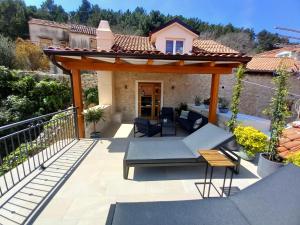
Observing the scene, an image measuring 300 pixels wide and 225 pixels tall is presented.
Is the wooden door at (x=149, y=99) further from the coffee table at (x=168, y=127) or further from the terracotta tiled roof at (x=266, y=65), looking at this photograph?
the terracotta tiled roof at (x=266, y=65)

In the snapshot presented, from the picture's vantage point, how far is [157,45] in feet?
31.3

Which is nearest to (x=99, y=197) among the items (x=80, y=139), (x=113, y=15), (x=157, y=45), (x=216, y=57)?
(x=80, y=139)

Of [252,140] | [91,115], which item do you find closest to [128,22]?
[91,115]

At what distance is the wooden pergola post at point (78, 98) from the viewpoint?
5462 mm

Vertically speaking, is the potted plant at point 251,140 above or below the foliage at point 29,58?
below

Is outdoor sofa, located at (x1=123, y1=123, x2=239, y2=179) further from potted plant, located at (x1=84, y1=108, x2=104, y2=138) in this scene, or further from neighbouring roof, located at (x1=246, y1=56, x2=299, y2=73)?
neighbouring roof, located at (x1=246, y1=56, x2=299, y2=73)

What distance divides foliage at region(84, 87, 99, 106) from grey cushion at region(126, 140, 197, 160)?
30.7 feet

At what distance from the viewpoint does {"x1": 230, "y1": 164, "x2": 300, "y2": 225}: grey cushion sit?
6.03ft

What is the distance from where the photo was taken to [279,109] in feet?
11.5

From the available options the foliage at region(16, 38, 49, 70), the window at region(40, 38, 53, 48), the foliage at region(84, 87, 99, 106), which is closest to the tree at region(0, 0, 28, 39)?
A: the window at region(40, 38, 53, 48)

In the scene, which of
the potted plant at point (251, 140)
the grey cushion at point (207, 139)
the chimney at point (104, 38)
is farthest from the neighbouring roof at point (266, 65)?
the grey cushion at point (207, 139)

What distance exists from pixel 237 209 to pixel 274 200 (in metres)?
0.42

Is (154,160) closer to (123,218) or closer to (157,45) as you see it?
(123,218)

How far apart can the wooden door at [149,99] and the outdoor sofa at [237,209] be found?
7.38 metres
